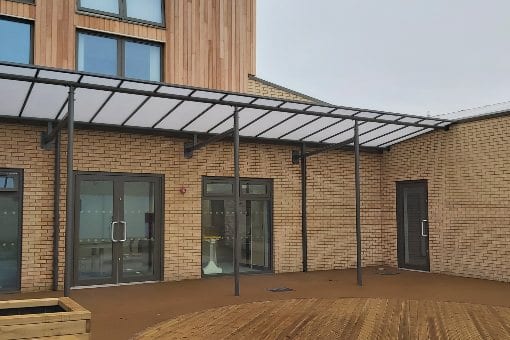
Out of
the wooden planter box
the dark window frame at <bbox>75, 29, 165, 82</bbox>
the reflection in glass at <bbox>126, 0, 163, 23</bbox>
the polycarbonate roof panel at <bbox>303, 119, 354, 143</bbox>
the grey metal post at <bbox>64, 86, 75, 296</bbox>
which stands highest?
the reflection in glass at <bbox>126, 0, 163, 23</bbox>

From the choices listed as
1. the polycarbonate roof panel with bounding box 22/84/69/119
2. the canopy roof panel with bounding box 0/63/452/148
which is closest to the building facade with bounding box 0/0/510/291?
the polycarbonate roof panel with bounding box 22/84/69/119

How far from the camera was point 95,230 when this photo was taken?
1072 centimetres

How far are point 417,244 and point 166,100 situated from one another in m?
7.57

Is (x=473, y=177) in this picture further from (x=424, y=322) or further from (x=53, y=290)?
(x=53, y=290)

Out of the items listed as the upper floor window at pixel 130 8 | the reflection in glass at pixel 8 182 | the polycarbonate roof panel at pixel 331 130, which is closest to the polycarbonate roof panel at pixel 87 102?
the reflection in glass at pixel 8 182

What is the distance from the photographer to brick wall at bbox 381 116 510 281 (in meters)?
11.4

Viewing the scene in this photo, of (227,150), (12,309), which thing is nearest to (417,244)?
(227,150)

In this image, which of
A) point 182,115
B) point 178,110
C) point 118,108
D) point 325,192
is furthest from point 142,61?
point 325,192

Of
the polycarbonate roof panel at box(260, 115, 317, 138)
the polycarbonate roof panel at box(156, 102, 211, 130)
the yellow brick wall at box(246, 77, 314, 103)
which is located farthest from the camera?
the yellow brick wall at box(246, 77, 314, 103)

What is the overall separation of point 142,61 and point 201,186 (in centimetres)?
324

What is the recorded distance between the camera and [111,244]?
35.5 ft

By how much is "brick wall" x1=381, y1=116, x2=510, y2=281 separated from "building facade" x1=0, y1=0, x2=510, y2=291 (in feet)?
0.09

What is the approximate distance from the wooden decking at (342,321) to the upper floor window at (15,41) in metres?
6.64

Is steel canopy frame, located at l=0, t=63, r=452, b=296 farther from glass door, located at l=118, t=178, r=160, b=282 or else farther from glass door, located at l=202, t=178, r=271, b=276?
glass door, located at l=118, t=178, r=160, b=282
